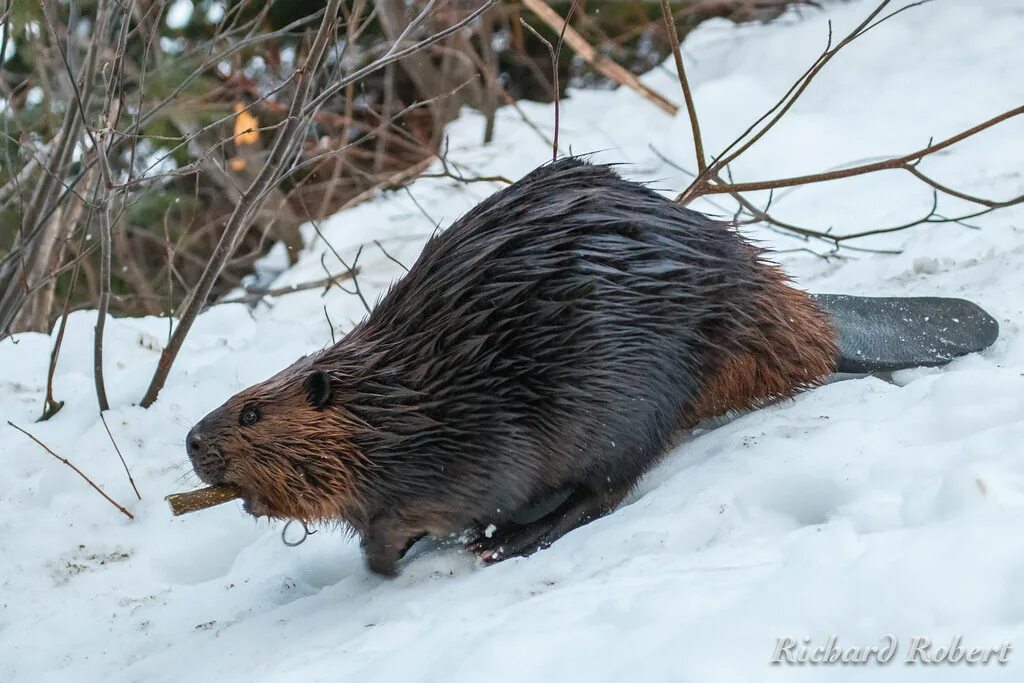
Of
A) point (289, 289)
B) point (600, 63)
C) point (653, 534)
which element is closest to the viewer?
point (653, 534)

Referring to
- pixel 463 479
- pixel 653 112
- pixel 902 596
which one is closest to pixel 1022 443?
pixel 902 596

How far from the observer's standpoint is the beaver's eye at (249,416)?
9.36 ft

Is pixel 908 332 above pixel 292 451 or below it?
below

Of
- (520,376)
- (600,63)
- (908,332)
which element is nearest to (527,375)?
(520,376)

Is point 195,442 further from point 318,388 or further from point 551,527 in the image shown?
point 551,527

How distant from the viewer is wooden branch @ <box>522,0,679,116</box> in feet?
20.6

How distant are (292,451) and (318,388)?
174mm

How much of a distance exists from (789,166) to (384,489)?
2968 millimetres

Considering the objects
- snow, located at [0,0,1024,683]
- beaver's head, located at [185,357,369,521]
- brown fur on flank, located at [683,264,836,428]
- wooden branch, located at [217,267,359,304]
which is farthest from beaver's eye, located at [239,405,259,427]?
wooden branch, located at [217,267,359,304]

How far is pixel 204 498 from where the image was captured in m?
2.86

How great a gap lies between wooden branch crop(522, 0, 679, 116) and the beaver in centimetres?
342

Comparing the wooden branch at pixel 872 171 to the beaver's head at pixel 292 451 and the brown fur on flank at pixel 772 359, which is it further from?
the beaver's head at pixel 292 451

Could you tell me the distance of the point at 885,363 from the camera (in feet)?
9.79

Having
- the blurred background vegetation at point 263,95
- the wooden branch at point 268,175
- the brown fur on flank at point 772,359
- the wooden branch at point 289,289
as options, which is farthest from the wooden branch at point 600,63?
the brown fur on flank at point 772,359
